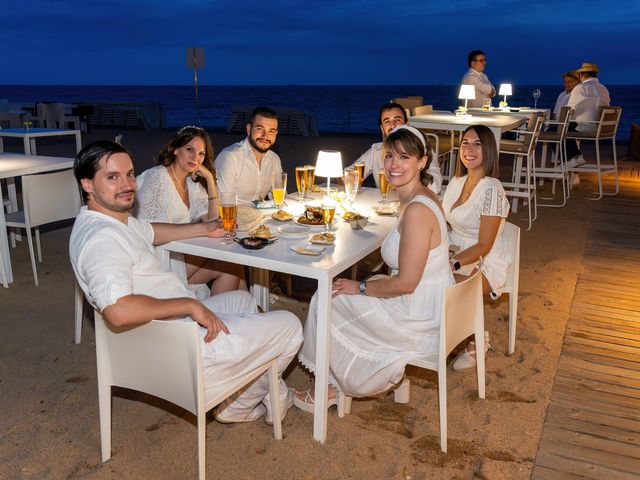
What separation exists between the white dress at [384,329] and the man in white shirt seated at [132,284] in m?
0.24

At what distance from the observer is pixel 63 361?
10.3 ft

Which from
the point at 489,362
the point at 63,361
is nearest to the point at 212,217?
the point at 63,361

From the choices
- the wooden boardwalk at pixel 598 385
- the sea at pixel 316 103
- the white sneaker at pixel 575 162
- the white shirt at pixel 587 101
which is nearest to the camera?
the wooden boardwalk at pixel 598 385

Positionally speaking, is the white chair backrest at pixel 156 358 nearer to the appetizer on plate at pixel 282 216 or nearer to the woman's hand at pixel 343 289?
the woman's hand at pixel 343 289

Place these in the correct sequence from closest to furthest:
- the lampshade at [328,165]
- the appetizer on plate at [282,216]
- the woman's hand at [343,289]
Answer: the woman's hand at [343,289], the appetizer on plate at [282,216], the lampshade at [328,165]

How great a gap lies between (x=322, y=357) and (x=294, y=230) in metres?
0.65

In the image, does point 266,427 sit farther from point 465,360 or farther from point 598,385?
point 598,385

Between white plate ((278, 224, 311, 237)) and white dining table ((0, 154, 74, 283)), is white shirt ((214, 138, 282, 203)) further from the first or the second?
white dining table ((0, 154, 74, 283))

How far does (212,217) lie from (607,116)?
606 centimetres

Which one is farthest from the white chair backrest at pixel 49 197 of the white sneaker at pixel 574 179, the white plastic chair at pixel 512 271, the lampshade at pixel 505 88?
the white sneaker at pixel 574 179

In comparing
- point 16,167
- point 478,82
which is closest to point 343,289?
point 16,167

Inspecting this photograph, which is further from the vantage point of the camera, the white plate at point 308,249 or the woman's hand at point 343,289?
the woman's hand at point 343,289

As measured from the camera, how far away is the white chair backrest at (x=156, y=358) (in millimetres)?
1887

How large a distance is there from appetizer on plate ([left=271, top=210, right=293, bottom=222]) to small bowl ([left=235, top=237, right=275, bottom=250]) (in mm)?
443
